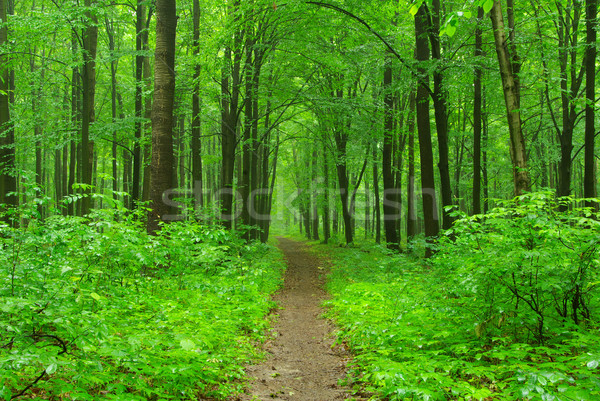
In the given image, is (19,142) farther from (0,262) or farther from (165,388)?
(165,388)

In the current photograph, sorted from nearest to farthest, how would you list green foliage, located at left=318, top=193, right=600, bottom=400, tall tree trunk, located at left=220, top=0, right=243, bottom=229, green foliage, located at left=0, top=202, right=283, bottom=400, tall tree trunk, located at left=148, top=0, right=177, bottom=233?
green foliage, located at left=0, top=202, right=283, bottom=400
green foliage, located at left=318, top=193, right=600, bottom=400
tall tree trunk, located at left=148, top=0, right=177, bottom=233
tall tree trunk, located at left=220, top=0, right=243, bottom=229

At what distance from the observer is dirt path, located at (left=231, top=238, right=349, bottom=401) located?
14.3 feet

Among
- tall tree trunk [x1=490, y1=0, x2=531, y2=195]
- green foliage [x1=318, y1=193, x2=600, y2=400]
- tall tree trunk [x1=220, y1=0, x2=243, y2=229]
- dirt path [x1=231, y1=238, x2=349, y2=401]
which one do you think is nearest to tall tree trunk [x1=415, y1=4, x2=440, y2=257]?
tall tree trunk [x1=490, y1=0, x2=531, y2=195]

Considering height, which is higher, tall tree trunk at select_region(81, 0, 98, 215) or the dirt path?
tall tree trunk at select_region(81, 0, 98, 215)

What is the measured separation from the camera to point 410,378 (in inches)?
142

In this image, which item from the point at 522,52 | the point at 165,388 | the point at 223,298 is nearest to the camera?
the point at 165,388

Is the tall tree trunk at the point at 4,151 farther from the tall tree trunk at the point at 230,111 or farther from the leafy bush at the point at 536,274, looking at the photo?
the leafy bush at the point at 536,274

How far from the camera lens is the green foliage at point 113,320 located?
9.62ft

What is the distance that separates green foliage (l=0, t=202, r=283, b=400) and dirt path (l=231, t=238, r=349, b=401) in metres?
0.32

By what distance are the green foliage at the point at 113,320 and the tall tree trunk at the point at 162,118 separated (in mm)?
1234

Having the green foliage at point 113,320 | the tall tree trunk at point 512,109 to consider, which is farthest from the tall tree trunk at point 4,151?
the tall tree trunk at point 512,109

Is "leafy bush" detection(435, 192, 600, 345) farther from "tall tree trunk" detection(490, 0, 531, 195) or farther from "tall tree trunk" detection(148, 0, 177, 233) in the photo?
"tall tree trunk" detection(148, 0, 177, 233)

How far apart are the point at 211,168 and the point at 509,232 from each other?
2985 cm

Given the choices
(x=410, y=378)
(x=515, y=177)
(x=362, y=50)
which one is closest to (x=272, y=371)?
(x=410, y=378)
